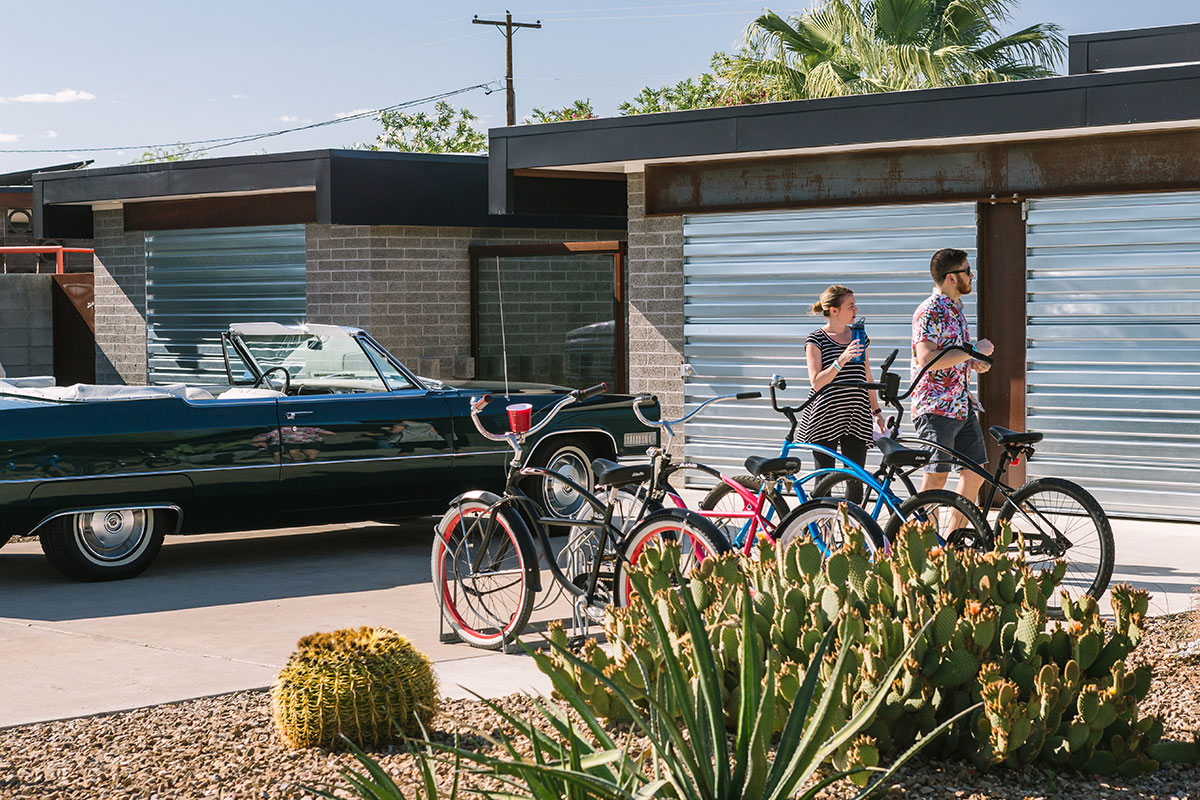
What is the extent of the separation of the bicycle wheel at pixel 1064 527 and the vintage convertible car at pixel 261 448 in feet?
8.08

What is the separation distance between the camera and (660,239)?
45.0ft

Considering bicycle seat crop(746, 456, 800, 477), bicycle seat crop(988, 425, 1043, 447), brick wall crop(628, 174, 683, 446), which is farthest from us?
brick wall crop(628, 174, 683, 446)

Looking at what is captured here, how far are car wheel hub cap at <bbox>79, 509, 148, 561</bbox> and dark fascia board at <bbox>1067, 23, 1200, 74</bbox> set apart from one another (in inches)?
465

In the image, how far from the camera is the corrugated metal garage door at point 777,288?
40.1 ft

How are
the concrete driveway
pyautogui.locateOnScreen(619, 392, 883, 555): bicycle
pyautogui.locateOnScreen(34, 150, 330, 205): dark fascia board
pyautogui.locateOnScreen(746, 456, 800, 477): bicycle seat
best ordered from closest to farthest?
the concrete driveway
pyautogui.locateOnScreen(619, 392, 883, 555): bicycle
pyautogui.locateOnScreen(746, 456, 800, 477): bicycle seat
pyautogui.locateOnScreen(34, 150, 330, 205): dark fascia board

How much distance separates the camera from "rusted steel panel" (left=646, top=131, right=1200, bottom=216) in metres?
10.9

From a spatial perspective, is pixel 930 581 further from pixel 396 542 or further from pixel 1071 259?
pixel 1071 259

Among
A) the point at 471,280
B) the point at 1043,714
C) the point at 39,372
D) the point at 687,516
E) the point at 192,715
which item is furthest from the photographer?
the point at 39,372

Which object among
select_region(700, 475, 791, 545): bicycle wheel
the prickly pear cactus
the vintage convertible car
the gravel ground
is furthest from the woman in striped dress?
the prickly pear cactus

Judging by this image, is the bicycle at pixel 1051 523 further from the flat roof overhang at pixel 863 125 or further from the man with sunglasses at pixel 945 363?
the flat roof overhang at pixel 863 125

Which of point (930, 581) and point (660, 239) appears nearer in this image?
point (930, 581)

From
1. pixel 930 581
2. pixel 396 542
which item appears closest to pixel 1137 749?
pixel 930 581

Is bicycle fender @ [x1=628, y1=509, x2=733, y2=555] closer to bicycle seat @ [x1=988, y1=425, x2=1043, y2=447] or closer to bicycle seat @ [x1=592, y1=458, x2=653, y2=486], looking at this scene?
bicycle seat @ [x1=592, y1=458, x2=653, y2=486]

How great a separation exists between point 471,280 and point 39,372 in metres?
6.79
